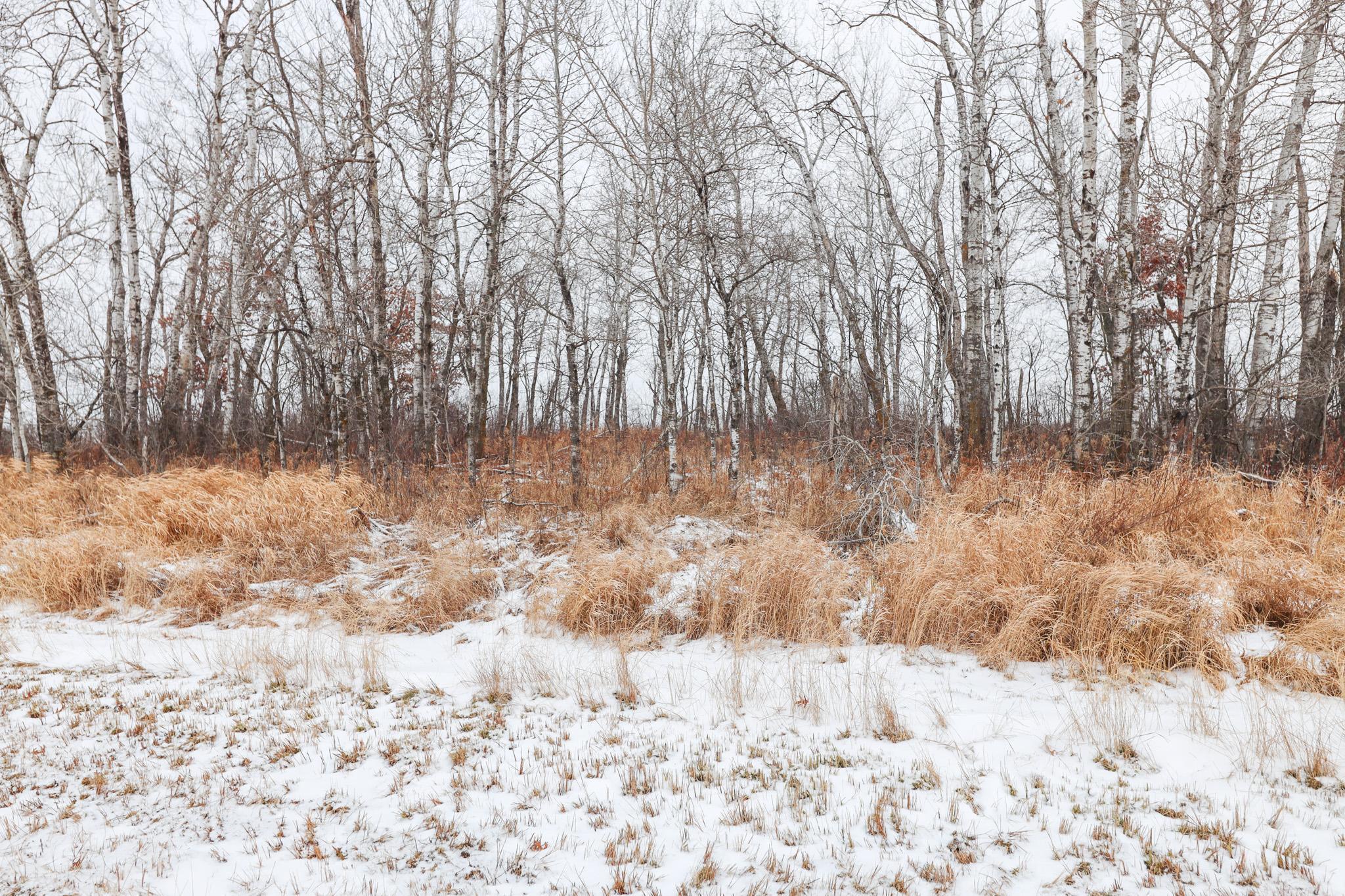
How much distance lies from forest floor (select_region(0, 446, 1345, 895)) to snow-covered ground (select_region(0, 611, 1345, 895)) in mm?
17

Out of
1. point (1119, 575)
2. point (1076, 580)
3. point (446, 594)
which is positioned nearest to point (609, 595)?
point (446, 594)

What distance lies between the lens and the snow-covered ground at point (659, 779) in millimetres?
2275

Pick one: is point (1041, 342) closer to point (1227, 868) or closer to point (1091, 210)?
point (1091, 210)

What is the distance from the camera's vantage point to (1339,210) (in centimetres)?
985

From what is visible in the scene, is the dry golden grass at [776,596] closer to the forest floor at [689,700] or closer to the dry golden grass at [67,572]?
the forest floor at [689,700]

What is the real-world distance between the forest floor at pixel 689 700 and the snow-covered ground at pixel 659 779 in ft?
0.06

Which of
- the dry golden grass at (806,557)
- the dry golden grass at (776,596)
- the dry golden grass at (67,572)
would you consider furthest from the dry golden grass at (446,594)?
the dry golden grass at (67,572)

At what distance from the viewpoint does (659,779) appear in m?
2.96

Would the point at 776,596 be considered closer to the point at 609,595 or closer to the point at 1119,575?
the point at 609,595

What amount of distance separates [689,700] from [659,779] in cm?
103

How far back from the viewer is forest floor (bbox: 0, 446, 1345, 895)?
→ 2.36 m

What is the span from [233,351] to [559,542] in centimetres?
1146

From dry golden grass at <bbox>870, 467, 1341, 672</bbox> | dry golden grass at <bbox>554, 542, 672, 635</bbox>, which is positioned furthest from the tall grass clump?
dry golden grass at <bbox>554, 542, 672, 635</bbox>

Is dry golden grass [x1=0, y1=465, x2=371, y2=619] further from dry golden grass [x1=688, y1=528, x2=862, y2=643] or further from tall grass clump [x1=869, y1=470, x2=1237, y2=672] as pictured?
tall grass clump [x1=869, y1=470, x2=1237, y2=672]
